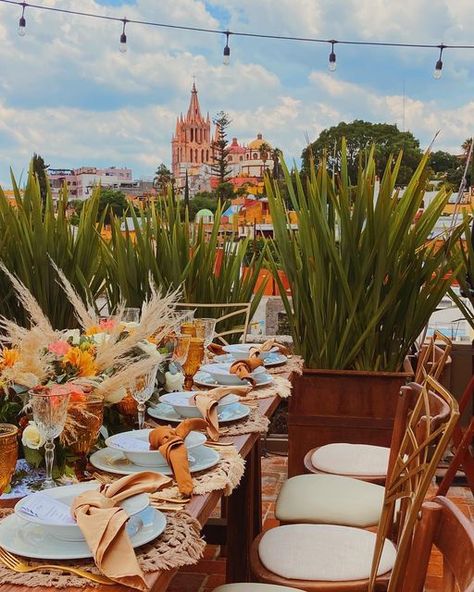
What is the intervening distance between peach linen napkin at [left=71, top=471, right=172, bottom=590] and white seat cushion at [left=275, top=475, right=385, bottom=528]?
98 centimetres

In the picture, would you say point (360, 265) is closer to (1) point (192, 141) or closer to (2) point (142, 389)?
(2) point (142, 389)

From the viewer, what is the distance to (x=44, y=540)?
1.05 metres

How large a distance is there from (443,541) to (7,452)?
2.24 ft

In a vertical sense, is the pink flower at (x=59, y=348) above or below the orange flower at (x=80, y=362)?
above

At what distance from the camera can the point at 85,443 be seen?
54.7 inches

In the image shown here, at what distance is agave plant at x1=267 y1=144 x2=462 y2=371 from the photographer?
3104 millimetres

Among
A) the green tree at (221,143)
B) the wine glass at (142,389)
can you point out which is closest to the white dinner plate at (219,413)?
the wine glass at (142,389)

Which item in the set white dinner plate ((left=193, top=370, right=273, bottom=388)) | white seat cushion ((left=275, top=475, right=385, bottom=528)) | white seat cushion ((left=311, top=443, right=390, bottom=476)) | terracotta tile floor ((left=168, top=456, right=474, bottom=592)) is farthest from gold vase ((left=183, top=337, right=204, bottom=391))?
terracotta tile floor ((left=168, top=456, right=474, bottom=592))

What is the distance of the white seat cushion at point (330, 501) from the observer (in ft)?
6.52

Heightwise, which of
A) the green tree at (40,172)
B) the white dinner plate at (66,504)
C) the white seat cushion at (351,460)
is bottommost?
the white seat cushion at (351,460)

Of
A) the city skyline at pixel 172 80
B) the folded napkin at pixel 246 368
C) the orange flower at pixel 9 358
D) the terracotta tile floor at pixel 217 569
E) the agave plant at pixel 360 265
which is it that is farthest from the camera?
the city skyline at pixel 172 80

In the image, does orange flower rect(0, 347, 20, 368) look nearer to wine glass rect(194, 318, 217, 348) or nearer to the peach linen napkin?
the peach linen napkin

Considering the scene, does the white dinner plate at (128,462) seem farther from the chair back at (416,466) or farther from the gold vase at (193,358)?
the gold vase at (193,358)

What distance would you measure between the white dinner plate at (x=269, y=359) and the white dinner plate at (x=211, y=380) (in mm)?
217
